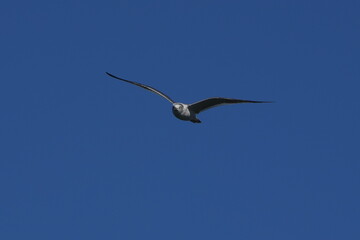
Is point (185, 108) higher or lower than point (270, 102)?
higher

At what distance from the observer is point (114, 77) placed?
195 feet

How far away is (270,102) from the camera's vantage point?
148ft

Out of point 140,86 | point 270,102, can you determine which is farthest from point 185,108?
point 270,102

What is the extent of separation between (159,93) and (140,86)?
2.47m

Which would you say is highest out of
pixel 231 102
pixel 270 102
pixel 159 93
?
pixel 159 93

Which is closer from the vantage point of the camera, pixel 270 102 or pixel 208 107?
pixel 270 102

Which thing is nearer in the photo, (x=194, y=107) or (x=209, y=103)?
(x=209, y=103)

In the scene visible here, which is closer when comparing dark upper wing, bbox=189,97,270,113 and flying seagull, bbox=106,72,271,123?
dark upper wing, bbox=189,97,270,113

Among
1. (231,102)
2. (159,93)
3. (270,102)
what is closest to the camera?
(270,102)

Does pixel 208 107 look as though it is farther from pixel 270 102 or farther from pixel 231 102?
pixel 270 102

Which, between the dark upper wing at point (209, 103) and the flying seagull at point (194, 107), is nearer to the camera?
the dark upper wing at point (209, 103)

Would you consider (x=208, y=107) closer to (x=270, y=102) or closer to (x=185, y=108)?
(x=185, y=108)

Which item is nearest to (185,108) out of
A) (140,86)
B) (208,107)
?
(208,107)

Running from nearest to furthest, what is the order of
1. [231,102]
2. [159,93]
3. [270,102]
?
[270,102]
[231,102]
[159,93]
